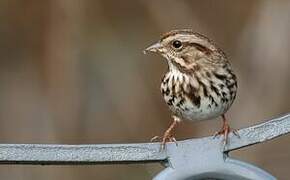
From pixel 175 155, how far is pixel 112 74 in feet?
12.0

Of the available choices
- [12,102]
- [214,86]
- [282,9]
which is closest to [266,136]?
[214,86]

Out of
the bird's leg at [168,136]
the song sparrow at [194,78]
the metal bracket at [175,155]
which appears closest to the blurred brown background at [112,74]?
the song sparrow at [194,78]

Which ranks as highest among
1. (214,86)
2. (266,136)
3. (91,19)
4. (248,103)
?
(91,19)

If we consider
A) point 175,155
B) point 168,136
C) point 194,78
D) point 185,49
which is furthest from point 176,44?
point 175,155

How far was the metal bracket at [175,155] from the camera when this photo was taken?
2.26 m

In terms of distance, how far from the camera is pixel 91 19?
5.57 meters

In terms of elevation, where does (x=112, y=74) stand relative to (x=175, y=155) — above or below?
above

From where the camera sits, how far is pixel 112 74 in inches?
236

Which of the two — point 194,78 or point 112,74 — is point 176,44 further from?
point 112,74

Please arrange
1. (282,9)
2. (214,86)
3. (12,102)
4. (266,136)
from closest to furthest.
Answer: (266,136)
(214,86)
(282,9)
(12,102)

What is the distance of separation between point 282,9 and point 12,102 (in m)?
1.44

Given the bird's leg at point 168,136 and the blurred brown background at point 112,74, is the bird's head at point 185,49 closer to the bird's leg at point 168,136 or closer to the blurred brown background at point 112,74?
the bird's leg at point 168,136

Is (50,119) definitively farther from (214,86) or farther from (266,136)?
(266,136)

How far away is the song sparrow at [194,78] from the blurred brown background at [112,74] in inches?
68.8
